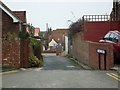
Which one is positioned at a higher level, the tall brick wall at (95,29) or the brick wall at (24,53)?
the tall brick wall at (95,29)

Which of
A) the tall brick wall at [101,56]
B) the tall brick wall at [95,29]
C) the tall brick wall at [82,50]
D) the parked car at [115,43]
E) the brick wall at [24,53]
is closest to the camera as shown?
the tall brick wall at [101,56]

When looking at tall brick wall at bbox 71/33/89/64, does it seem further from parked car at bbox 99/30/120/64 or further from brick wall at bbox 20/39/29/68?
brick wall at bbox 20/39/29/68

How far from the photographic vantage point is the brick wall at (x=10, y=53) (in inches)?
499

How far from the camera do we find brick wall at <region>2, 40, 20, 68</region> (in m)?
12.7

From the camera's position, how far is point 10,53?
1276 centimetres

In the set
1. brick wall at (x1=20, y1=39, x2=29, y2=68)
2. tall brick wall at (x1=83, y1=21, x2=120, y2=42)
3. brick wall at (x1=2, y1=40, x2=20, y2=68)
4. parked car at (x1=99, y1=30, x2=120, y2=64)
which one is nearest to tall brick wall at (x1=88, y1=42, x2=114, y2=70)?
parked car at (x1=99, y1=30, x2=120, y2=64)

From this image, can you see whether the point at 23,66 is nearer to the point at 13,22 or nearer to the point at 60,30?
the point at 13,22

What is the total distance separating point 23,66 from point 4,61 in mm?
1401

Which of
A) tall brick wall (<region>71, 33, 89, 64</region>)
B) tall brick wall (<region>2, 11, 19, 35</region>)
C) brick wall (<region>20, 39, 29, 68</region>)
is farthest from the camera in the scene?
tall brick wall (<region>71, 33, 89, 64</region>)

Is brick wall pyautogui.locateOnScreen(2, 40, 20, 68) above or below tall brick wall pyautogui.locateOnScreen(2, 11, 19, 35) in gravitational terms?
below

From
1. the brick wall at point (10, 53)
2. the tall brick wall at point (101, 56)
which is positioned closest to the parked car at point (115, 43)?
the tall brick wall at point (101, 56)

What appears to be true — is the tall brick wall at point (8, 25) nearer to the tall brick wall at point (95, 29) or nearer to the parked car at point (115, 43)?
the tall brick wall at point (95, 29)

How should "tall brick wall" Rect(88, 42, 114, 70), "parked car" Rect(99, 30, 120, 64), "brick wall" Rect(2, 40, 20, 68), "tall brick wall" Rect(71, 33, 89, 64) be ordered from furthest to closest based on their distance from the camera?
1. "tall brick wall" Rect(71, 33, 89, 64)
2. "parked car" Rect(99, 30, 120, 64)
3. "brick wall" Rect(2, 40, 20, 68)
4. "tall brick wall" Rect(88, 42, 114, 70)

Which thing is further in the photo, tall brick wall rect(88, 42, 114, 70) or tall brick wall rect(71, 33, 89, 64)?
tall brick wall rect(71, 33, 89, 64)
